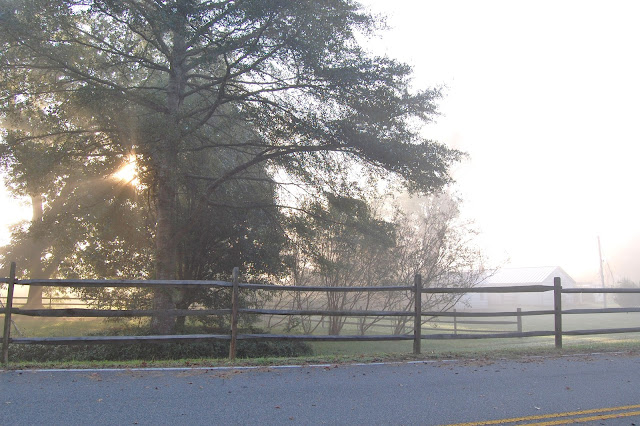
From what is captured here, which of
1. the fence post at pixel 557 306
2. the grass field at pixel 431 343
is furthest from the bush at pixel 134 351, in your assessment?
the fence post at pixel 557 306

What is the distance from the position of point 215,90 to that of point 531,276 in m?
48.3

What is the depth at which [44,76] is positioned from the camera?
14055 millimetres

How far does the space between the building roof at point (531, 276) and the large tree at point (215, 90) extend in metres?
42.6

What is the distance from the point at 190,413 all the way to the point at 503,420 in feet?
10.2

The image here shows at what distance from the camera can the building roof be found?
2103 inches

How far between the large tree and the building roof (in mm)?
42600

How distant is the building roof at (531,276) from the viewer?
5341 cm

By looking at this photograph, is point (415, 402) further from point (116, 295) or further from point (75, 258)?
point (75, 258)

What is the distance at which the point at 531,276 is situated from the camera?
54.7 m

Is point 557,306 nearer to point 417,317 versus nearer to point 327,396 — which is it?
point 417,317

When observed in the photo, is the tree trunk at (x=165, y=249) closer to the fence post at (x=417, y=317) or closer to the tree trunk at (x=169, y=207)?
the tree trunk at (x=169, y=207)

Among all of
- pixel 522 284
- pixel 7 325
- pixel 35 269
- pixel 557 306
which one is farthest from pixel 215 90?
pixel 522 284

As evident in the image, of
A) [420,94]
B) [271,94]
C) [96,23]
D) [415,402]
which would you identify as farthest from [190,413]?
[96,23]

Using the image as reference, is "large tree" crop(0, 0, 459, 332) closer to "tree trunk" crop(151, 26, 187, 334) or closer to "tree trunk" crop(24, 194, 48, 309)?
"tree trunk" crop(151, 26, 187, 334)
